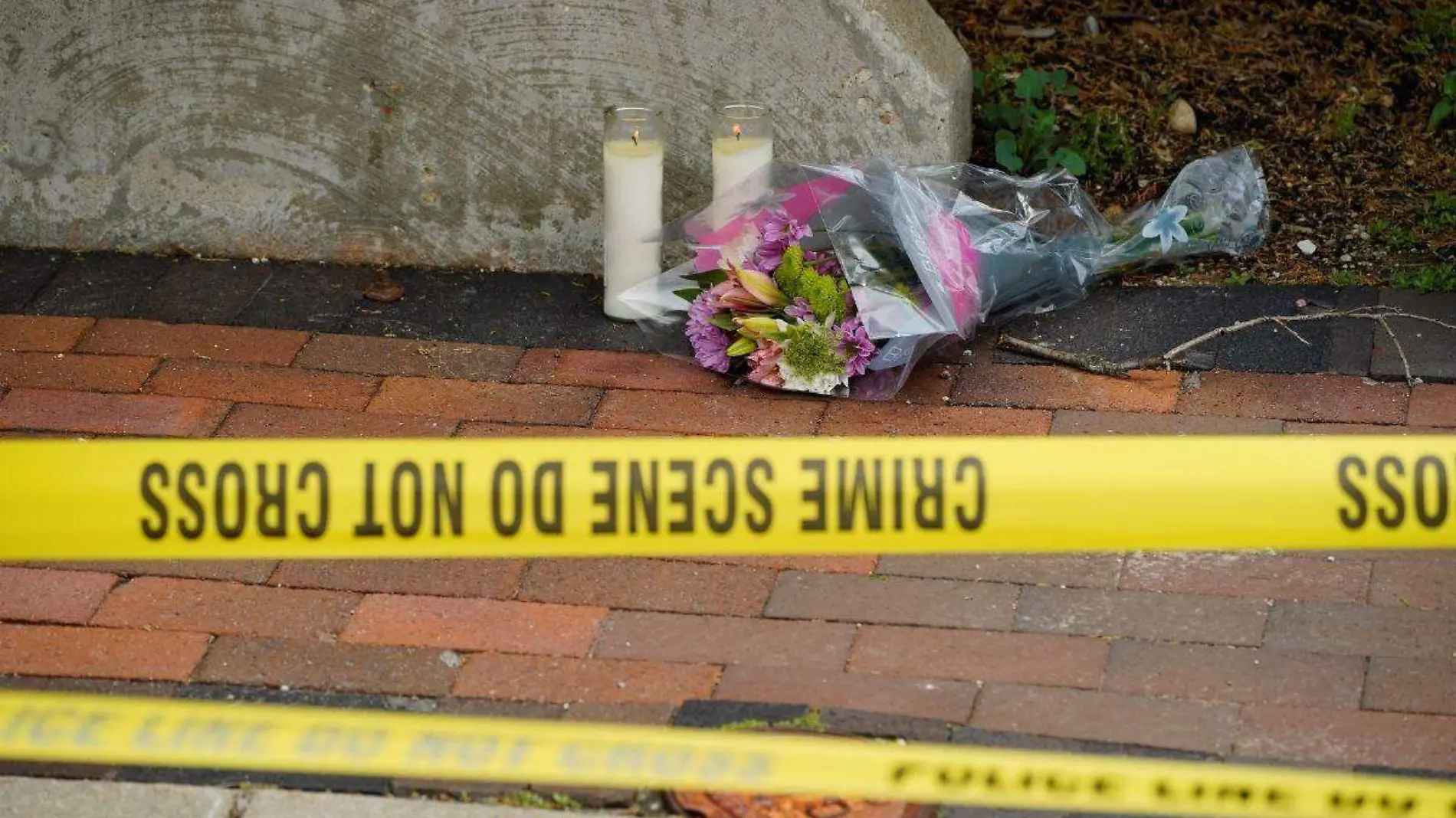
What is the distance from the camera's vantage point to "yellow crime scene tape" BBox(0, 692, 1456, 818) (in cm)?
228

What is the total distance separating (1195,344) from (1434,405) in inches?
21.4

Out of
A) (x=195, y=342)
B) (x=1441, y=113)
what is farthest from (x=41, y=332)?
(x=1441, y=113)

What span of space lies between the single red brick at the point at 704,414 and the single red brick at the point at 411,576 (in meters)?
0.59

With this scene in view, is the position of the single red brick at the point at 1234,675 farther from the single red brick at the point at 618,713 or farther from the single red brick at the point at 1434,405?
the single red brick at the point at 1434,405

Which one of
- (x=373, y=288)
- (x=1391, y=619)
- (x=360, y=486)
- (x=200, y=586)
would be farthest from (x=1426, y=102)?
(x=360, y=486)

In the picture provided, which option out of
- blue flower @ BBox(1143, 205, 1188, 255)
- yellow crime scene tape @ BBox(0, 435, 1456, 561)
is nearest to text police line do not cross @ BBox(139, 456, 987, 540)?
yellow crime scene tape @ BBox(0, 435, 1456, 561)

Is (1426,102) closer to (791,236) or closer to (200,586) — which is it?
(791,236)

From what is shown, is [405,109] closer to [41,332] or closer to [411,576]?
[41,332]

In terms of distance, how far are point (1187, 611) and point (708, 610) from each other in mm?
879

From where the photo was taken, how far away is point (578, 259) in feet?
15.7

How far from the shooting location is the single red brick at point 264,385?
416 cm

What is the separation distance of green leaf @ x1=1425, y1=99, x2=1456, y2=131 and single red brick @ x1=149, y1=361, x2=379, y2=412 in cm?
303

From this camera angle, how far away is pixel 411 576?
3533mm

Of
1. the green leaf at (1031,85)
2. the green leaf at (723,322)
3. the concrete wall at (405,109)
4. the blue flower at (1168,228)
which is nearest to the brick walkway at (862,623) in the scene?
the green leaf at (723,322)
